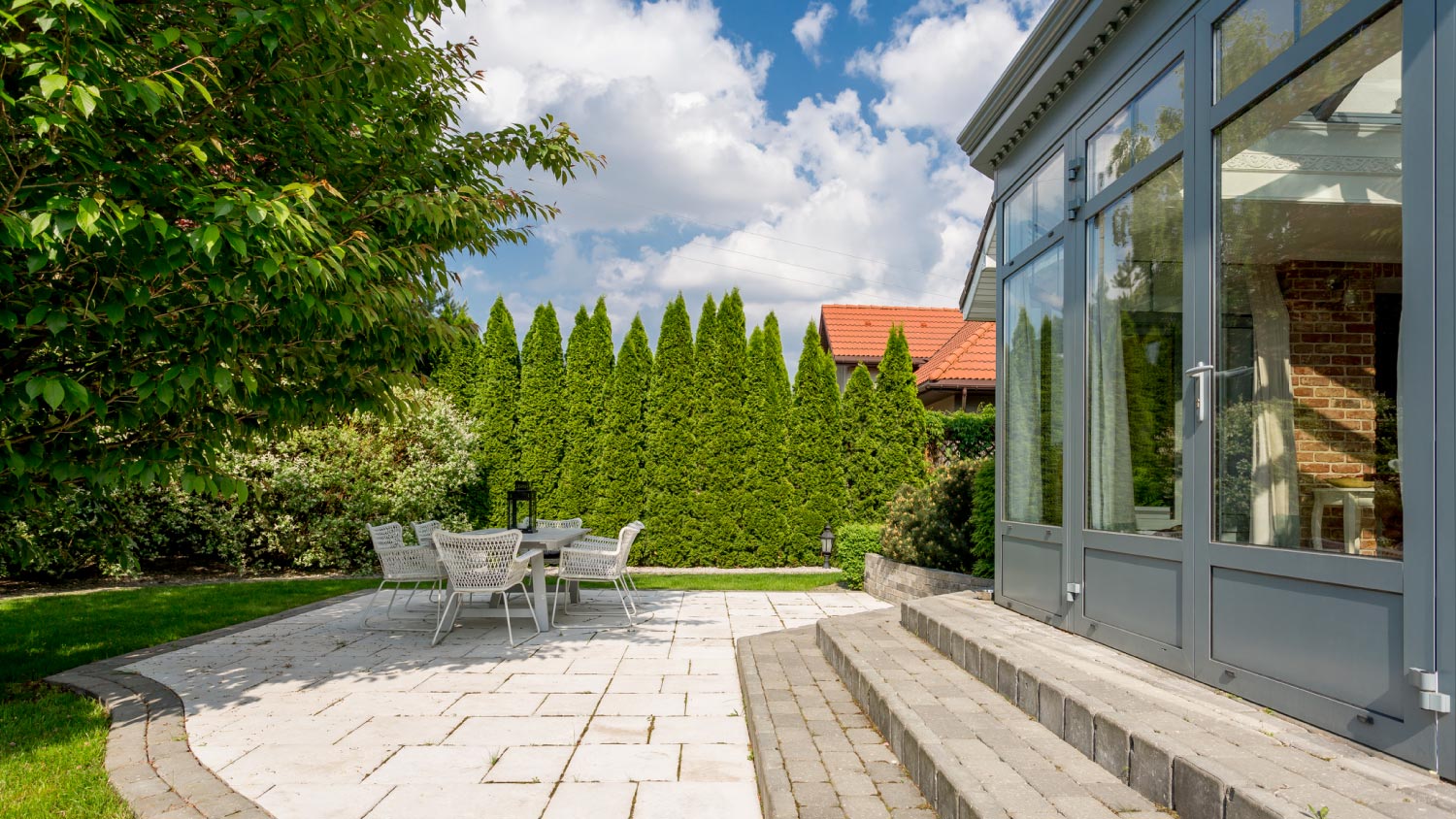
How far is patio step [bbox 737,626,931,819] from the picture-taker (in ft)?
9.93

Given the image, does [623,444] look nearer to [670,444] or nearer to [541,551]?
[670,444]

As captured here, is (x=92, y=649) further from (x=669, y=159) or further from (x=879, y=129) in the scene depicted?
(x=879, y=129)

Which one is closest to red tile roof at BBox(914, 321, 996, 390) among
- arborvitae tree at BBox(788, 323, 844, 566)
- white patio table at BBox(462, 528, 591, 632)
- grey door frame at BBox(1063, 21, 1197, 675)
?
arborvitae tree at BBox(788, 323, 844, 566)

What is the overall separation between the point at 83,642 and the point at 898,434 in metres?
10.0

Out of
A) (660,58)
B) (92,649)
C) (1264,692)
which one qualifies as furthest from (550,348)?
(1264,692)

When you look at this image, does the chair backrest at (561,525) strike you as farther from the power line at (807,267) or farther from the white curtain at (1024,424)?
the power line at (807,267)

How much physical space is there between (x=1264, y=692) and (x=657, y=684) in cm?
327

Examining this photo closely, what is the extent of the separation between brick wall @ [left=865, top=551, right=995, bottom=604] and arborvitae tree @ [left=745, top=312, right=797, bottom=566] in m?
2.84

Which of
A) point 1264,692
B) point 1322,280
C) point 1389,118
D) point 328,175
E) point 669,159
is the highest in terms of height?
point 669,159

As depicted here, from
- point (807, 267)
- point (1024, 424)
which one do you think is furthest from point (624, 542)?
point (807, 267)

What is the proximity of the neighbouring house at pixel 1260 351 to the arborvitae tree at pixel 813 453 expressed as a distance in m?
7.39

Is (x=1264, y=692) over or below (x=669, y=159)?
below

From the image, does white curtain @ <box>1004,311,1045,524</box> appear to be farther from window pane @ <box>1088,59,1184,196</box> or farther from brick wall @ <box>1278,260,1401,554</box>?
brick wall @ <box>1278,260,1401,554</box>

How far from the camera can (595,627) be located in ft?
23.8
